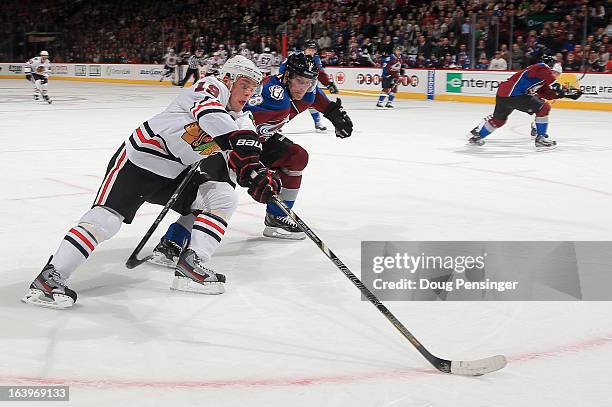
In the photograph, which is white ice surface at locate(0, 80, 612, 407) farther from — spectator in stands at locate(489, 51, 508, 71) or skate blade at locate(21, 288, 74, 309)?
spectator in stands at locate(489, 51, 508, 71)

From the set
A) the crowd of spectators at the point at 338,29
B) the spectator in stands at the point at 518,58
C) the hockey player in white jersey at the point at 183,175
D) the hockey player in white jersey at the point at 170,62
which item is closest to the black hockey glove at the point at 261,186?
the hockey player in white jersey at the point at 183,175

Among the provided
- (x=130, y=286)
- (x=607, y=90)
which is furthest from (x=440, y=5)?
(x=130, y=286)

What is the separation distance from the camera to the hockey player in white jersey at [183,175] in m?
3.37

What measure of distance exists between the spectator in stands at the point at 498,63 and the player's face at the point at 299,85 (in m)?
Answer: 12.5

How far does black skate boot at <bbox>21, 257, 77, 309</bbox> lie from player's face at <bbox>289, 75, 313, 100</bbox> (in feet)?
6.48

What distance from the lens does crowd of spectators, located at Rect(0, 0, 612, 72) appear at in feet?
53.2

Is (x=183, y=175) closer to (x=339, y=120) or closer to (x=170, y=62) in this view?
(x=339, y=120)

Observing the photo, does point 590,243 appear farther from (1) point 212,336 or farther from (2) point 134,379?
(2) point 134,379

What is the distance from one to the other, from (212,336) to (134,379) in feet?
1.68

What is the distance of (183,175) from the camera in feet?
12.5

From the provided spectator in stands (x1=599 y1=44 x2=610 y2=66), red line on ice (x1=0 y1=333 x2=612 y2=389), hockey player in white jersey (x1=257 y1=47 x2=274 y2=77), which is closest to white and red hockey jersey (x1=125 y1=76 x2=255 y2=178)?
red line on ice (x1=0 y1=333 x2=612 y2=389)

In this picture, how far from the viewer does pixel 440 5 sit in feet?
64.8

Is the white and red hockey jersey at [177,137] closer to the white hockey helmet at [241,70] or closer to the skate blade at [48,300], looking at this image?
the white hockey helmet at [241,70]

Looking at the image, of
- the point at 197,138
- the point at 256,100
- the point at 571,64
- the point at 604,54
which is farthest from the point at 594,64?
the point at 197,138
